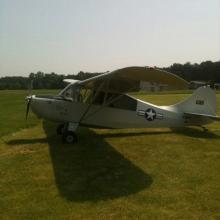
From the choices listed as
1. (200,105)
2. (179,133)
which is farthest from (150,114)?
(200,105)

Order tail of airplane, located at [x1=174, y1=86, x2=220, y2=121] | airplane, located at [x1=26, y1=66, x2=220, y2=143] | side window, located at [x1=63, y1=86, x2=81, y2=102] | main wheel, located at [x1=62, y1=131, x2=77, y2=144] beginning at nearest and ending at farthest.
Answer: main wheel, located at [x1=62, y1=131, x2=77, y2=144], airplane, located at [x1=26, y1=66, x2=220, y2=143], side window, located at [x1=63, y1=86, x2=81, y2=102], tail of airplane, located at [x1=174, y1=86, x2=220, y2=121]

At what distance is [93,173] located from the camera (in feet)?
22.9

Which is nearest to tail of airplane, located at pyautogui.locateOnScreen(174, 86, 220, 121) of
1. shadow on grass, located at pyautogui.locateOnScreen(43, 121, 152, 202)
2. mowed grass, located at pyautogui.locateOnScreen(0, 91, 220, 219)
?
mowed grass, located at pyautogui.locateOnScreen(0, 91, 220, 219)

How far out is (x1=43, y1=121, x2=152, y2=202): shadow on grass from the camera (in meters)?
5.80

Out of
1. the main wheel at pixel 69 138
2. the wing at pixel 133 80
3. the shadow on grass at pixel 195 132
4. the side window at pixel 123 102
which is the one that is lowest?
the main wheel at pixel 69 138

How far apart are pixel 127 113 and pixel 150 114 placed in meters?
0.89

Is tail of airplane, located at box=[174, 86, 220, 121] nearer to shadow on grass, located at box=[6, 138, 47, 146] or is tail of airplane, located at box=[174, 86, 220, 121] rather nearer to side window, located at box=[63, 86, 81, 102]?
side window, located at box=[63, 86, 81, 102]

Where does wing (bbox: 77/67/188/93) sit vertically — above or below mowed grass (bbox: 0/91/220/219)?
above

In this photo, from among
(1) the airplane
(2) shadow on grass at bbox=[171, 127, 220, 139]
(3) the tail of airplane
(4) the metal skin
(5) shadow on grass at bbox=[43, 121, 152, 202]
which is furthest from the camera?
(3) the tail of airplane

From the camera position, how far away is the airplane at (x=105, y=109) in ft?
34.8

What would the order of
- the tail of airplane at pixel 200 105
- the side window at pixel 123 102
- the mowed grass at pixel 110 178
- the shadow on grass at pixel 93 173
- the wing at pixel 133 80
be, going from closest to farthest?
the mowed grass at pixel 110 178
the shadow on grass at pixel 93 173
the wing at pixel 133 80
the side window at pixel 123 102
the tail of airplane at pixel 200 105

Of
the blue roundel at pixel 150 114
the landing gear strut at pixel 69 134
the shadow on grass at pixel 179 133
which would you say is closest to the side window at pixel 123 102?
the blue roundel at pixel 150 114

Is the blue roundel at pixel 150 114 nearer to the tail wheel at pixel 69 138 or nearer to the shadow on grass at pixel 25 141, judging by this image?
the tail wheel at pixel 69 138

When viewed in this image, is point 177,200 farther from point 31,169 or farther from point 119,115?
point 119,115
